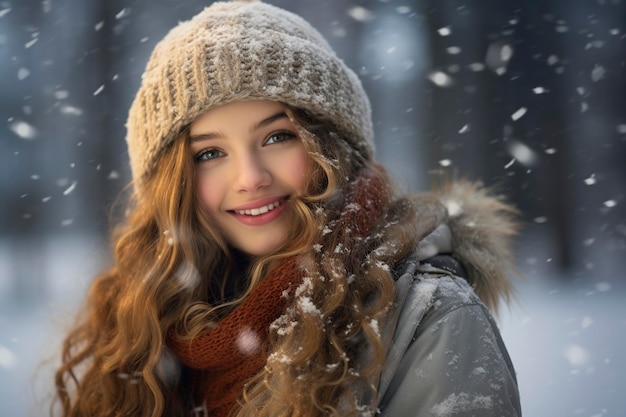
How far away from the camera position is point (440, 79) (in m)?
6.74

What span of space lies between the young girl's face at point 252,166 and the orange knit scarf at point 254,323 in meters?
0.20

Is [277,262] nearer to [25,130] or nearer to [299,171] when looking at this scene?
[299,171]

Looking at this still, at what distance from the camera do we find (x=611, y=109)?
22.6 feet

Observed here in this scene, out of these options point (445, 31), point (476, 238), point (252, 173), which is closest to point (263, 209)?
point (252, 173)

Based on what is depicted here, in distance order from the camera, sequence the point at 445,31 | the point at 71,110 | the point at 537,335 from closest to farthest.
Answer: the point at 537,335 → the point at 445,31 → the point at 71,110

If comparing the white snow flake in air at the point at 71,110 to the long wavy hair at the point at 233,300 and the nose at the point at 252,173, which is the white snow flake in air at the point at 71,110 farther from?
the nose at the point at 252,173

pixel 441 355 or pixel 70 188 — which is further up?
pixel 441 355

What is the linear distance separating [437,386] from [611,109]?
21.0 ft

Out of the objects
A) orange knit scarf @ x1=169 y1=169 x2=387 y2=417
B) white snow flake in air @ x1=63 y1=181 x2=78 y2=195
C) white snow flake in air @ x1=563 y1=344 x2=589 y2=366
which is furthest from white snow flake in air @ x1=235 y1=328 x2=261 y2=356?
white snow flake in air @ x1=63 y1=181 x2=78 y2=195

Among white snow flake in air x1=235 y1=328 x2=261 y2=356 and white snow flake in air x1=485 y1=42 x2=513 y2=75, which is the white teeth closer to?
white snow flake in air x1=235 y1=328 x2=261 y2=356

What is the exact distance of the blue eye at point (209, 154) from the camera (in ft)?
6.89

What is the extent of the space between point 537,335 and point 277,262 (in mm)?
4494

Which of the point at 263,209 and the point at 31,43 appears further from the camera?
the point at 31,43

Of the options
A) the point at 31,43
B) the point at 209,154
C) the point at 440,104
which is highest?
the point at 209,154
